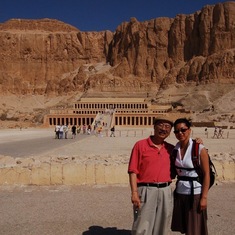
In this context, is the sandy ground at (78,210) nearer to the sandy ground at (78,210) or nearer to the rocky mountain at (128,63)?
the sandy ground at (78,210)

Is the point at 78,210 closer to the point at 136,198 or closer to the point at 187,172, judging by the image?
the point at 136,198

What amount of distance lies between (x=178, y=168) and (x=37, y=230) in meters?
3.10

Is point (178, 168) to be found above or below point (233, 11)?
below

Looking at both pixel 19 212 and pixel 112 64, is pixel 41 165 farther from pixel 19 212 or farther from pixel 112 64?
pixel 112 64

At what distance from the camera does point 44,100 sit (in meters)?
135

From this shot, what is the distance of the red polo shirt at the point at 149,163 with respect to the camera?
511cm

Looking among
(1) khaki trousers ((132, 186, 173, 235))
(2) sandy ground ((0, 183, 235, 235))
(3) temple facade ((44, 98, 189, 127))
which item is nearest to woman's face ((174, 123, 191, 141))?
(1) khaki trousers ((132, 186, 173, 235))

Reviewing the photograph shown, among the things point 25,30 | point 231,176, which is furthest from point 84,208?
point 25,30

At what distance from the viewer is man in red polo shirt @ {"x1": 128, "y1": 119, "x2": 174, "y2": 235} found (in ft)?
16.8

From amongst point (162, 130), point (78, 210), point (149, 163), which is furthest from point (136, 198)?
point (78, 210)

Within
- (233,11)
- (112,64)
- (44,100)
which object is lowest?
(44,100)

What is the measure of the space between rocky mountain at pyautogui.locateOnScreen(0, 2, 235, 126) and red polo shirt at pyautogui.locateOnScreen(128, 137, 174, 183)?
80.0 meters

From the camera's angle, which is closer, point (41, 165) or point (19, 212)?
point (19, 212)

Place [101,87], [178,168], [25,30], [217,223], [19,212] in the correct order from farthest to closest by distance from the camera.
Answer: [25,30] < [101,87] < [19,212] < [217,223] < [178,168]
